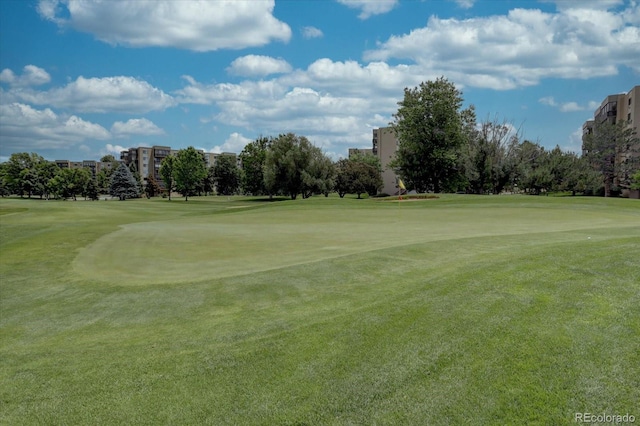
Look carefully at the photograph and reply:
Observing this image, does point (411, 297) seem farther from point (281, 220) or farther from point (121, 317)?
point (281, 220)

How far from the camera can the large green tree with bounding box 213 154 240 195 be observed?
4754 inches

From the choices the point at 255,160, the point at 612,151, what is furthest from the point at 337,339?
the point at 255,160

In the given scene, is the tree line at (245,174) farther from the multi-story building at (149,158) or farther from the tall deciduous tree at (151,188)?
the multi-story building at (149,158)

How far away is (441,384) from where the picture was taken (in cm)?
457

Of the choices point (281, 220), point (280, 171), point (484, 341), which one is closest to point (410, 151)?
point (280, 171)

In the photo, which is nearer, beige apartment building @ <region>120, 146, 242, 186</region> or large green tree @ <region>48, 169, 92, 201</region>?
large green tree @ <region>48, 169, 92, 201</region>

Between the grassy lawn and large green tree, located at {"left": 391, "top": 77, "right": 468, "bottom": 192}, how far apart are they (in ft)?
156

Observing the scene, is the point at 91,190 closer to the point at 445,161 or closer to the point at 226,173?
the point at 226,173

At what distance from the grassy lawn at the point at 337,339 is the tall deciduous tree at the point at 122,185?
97453mm

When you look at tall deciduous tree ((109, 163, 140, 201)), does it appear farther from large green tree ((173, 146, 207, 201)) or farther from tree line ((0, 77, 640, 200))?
large green tree ((173, 146, 207, 201))

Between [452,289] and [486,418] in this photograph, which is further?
[452,289]

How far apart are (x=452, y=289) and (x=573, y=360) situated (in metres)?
2.85

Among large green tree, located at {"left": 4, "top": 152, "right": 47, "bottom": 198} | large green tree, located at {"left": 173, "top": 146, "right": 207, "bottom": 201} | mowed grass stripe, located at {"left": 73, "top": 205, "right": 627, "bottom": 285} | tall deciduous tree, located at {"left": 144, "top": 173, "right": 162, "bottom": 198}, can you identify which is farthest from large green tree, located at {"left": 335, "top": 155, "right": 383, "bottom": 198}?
large green tree, located at {"left": 4, "top": 152, "right": 47, "bottom": 198}

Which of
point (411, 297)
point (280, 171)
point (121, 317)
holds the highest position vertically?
point (280, 171)
